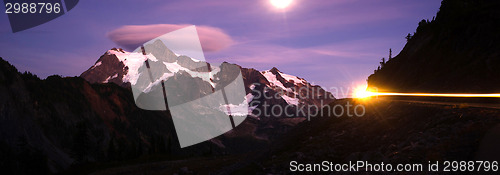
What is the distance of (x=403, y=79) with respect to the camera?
5759 cm

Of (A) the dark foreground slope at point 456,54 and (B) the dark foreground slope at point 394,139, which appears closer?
(B) the dark foreground slope at point 394,139

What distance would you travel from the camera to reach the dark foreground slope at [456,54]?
36.6 metres

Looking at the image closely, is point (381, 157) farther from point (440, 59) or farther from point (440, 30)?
Answer: point (440, 30)

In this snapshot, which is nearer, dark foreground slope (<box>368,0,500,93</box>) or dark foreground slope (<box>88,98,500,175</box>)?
dark foreground slope (<box>88,98,500,175</box>)

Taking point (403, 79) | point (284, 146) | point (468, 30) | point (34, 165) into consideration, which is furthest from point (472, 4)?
point (34, 165)

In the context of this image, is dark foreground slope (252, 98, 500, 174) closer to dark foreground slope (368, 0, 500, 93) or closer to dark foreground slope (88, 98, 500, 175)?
dark foreground slope (88, 98, 500, 175)

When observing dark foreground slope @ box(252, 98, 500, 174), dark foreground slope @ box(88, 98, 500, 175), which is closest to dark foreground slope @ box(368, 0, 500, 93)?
dark foreground slope @ box(252, 98, 500, 174)

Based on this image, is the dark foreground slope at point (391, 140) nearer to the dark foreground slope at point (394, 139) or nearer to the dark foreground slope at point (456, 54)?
the dark foreground slope at point (394, 139)

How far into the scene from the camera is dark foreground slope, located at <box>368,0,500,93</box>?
3662 centimetres

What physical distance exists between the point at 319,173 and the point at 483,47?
38243 millimetres

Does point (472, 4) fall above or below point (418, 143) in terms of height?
above

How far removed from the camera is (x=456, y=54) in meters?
45.8

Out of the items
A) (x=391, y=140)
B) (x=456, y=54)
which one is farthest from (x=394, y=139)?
(x=456, y=54)

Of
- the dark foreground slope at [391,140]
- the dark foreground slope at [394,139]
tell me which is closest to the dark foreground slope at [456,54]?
the dark foreground slope at [394,139]
